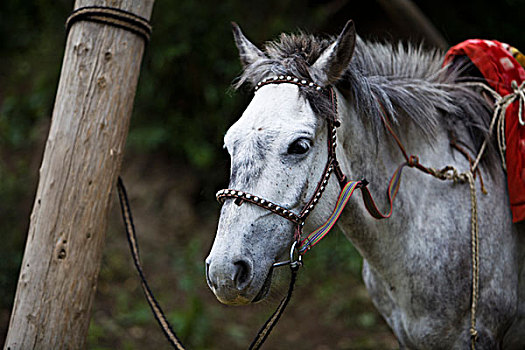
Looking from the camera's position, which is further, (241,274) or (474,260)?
(474,260)

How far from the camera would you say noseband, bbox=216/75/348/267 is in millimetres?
1568

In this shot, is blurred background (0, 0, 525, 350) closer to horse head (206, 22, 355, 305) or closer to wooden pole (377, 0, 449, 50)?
wooden pole (377, 0, 449, 50)

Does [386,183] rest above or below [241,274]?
above

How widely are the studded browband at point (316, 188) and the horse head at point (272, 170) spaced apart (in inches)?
0.5

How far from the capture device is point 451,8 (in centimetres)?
506

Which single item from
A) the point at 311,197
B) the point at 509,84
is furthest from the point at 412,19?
the point at 311,197

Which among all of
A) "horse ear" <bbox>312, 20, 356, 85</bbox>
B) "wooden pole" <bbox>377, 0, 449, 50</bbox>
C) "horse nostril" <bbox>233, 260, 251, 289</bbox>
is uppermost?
"wooden pole" <bbox>377, 0, 449, 50</bbox>

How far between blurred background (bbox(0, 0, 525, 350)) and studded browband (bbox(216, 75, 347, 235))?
266cm

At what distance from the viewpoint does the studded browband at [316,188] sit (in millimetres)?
1566

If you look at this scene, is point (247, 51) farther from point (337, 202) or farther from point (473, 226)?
point (473, 226)

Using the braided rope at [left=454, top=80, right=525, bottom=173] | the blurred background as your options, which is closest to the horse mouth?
the braided rope at [left=454, top=80, right=525, bottom=173]

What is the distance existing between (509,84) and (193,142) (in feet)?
12.1

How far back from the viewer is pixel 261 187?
1590 millimetres

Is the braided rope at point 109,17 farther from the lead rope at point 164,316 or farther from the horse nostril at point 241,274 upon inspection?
the horse nostril at point 241,274
